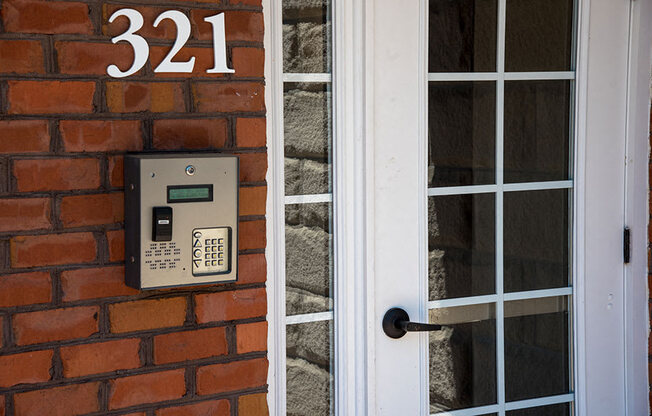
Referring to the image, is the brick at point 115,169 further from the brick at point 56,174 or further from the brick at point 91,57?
the brick at point 91,57

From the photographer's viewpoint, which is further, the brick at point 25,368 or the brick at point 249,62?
the brick at point 249,62

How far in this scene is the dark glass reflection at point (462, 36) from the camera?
9.57 feet


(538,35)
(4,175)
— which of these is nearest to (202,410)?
(4,175)

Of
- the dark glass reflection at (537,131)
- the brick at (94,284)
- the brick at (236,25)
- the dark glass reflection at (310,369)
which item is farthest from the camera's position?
the dark glass reflection at (537,131)

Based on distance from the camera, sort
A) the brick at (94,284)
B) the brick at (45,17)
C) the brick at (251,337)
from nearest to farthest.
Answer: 1. the brick at (45,17)
2. the brick at (94,284)
3. the brick at (251,337)

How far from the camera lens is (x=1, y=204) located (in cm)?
219

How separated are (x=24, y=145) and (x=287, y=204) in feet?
2.91

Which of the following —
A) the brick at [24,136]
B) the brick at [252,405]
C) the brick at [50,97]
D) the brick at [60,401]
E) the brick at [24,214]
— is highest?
the brick at [50,97]

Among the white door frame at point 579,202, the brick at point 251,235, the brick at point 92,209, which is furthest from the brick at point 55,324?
the white door frame at point 579,202

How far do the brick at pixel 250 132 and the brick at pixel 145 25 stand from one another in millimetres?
306

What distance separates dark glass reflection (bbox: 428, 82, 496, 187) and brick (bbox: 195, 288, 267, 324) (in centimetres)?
80

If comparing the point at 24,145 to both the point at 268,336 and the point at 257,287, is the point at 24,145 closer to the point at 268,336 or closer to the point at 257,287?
the point at 257,287

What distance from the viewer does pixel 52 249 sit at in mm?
2244

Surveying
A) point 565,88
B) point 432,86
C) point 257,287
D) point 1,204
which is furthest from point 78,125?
point 565,88
